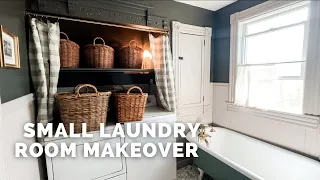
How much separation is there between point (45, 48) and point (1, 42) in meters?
0.64

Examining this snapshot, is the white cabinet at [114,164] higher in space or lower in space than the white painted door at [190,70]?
lower

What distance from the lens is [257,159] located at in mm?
1884

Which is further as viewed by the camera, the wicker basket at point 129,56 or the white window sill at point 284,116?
the wicker basket at point 129,56

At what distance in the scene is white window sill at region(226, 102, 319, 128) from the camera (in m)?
1.59

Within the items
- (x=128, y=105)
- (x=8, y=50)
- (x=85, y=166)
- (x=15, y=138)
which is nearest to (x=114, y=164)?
(x=85, y=166)

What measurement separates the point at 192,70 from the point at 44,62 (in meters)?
1.81

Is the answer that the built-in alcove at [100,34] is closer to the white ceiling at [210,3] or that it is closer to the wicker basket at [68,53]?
the wicker basket at [68,53]

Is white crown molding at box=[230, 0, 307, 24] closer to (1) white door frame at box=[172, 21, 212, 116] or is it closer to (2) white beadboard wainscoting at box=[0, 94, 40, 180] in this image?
(1) white door frame at box=[172, 21, 212, 116]

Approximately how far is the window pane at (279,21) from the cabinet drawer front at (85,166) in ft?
7.13

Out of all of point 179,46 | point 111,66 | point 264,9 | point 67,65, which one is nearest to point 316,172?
point 264,9

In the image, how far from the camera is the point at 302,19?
1.69 meters

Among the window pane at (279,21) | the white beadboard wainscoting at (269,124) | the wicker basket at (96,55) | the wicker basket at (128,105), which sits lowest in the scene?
the white beadboard wainscoting at (269,124)

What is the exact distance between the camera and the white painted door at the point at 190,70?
2334mm

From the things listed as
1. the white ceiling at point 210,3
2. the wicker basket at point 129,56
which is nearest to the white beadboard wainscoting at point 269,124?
the white ceiling at point 210,3
